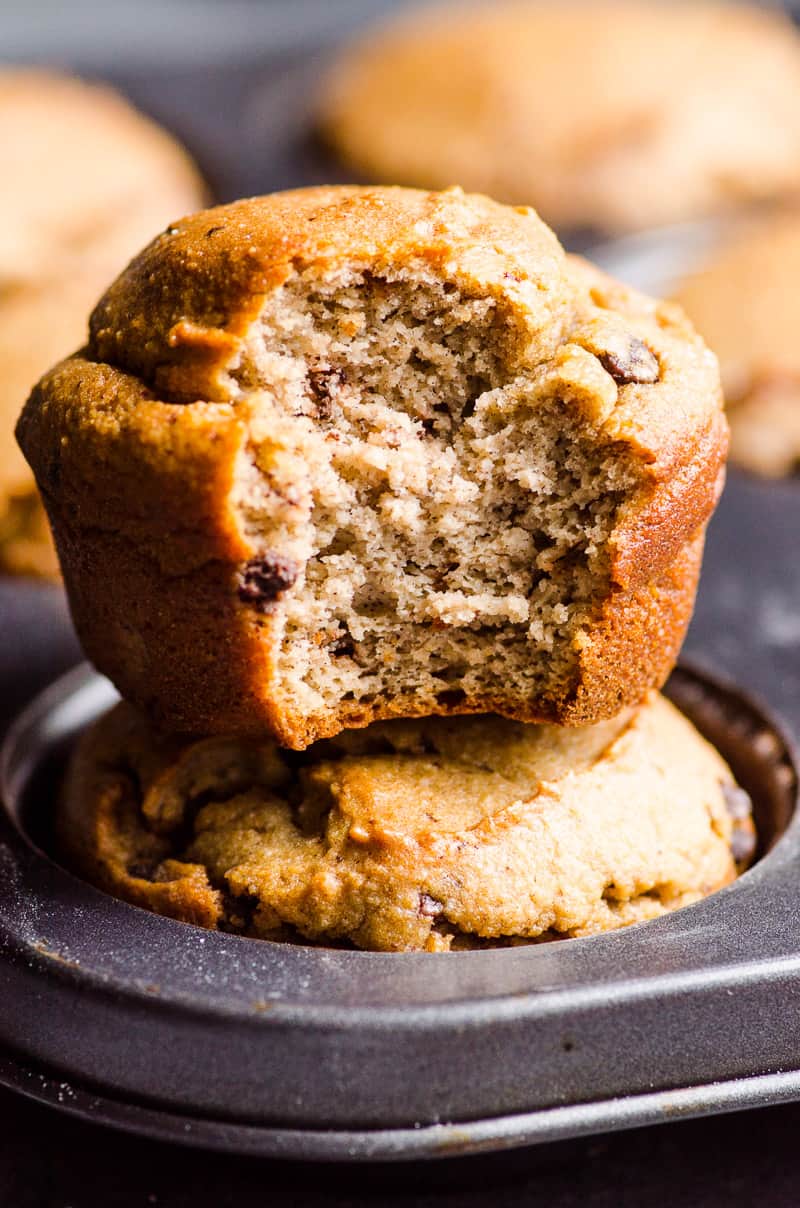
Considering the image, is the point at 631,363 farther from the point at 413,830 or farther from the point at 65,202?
the point at 65,202

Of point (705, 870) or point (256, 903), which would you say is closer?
point (256, 903)

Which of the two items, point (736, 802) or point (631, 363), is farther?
point (736, 802)

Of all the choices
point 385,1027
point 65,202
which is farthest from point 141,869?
point 65,202

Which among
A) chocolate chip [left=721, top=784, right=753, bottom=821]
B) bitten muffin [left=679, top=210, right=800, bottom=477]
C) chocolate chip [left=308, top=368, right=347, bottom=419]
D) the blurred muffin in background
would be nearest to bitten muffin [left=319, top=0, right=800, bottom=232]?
bitten muffin [left=679, top=210, right=800, bottom=477]

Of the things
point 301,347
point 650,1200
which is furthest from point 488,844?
point 301,347

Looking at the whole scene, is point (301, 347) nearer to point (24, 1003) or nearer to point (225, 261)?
point (225, 261)

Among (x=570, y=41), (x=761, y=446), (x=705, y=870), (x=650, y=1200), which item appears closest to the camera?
(x=650, y=1200)
